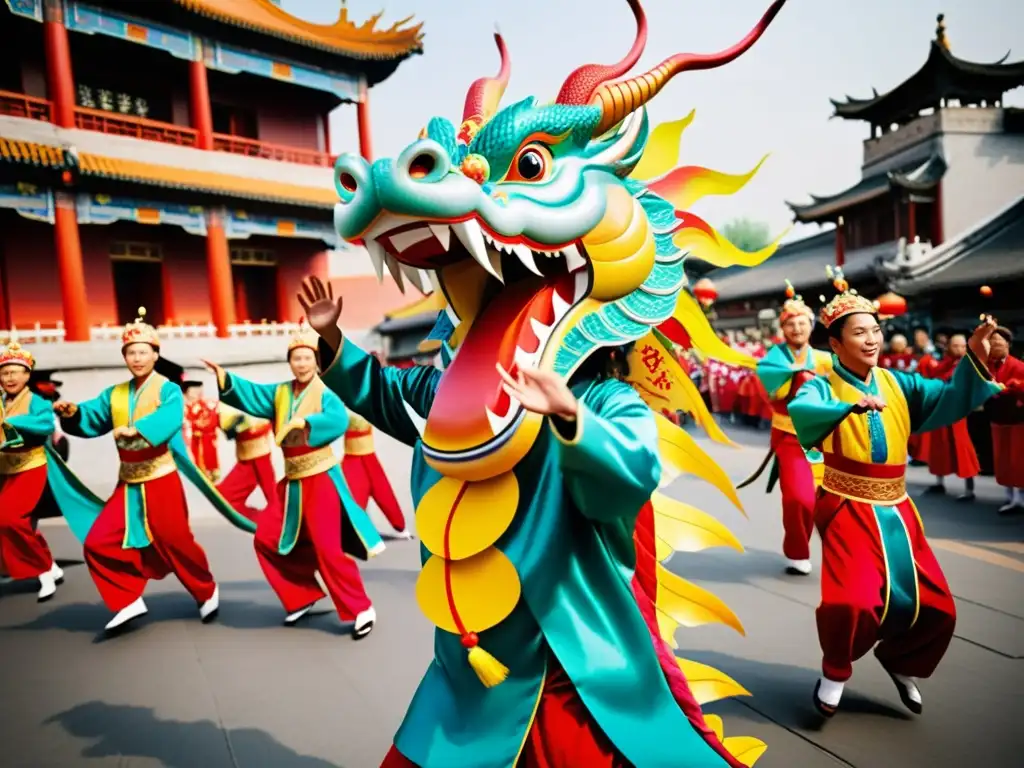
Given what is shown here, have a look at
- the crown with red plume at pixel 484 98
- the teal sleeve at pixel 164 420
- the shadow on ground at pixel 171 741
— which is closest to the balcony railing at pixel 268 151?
the teal sleeve at pixel 164 420

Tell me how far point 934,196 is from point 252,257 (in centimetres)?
1352

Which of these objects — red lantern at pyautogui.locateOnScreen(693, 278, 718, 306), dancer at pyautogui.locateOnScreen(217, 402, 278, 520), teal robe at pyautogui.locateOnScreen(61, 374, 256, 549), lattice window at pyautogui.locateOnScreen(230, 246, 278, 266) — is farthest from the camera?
lattice window at pyautogui.locateOnScreen(230, 246, 278, 266)

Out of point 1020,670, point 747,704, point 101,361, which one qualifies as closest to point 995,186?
point 1020,670

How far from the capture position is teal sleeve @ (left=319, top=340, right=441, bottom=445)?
1.84m

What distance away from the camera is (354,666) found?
3.26 meters

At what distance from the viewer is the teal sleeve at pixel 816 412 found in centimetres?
251

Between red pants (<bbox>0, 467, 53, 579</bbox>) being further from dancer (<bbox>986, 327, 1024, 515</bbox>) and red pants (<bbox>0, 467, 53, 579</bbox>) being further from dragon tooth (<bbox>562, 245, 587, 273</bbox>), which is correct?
dancer (<bbox>986, 327, 1024, 515</bbox>)

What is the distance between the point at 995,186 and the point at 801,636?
12672 millimetres

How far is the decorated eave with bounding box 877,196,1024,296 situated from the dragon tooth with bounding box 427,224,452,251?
11250mm

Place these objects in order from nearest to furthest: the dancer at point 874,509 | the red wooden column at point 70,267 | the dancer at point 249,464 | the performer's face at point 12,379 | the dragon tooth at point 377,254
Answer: the dragon tooth at point 377,254 → the dancer at point 874,509 → the performer's face at point 12,379 → the dancer at point 249,464 → the red wooden column at point 70,267

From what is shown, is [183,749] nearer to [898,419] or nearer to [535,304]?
[535,304]

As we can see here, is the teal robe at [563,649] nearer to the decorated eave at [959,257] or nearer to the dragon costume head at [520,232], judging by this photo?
the dragon costume head at [520,232]

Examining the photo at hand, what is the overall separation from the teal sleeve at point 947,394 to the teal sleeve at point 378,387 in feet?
6.16

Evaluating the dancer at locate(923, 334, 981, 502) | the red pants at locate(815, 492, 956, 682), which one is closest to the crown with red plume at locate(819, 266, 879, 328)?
the red pants at locate(815, 492, 956, 682)
